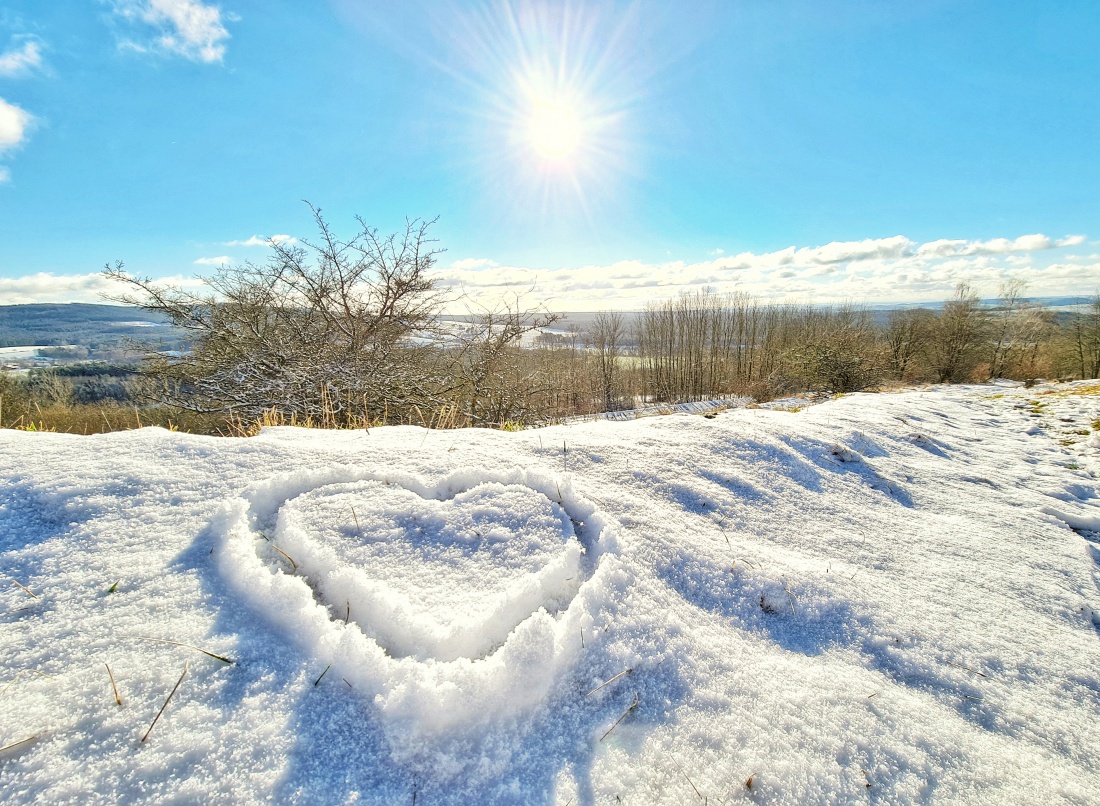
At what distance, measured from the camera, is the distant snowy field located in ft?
2.61

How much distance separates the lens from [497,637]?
109 centimetres

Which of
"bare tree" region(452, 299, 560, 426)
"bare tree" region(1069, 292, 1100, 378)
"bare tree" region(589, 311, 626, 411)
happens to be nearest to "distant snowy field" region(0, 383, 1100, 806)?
"bare tree" region(452, 299, 560, 426)

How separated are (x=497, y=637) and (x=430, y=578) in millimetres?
288

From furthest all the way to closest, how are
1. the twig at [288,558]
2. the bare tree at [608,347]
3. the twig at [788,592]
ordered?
the bare tree at [608,347], the twig at [788,592], the twig at [288,558]

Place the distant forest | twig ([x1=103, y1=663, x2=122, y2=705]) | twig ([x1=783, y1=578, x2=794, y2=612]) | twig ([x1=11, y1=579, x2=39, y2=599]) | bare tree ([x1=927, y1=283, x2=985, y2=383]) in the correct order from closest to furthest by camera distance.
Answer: twig ([x1=103, y1=663, x2=122, y2=705])
twig ([x1=11, y1=579, x2=39, y2=599])
twig ([x1=783, y1=578, x2=794, y2=612])
bare tree ([x1=927, y1=283, x2=985, y2=383])
the distant forest

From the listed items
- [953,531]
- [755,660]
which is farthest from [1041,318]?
[755,660]

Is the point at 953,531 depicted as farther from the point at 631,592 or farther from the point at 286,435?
the point at 286,435

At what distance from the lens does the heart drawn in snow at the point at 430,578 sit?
94 cm

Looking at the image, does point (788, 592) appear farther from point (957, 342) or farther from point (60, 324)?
point (60, 324)

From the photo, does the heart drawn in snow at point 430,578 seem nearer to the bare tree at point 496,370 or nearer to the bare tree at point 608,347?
the bare tree at point 496,370

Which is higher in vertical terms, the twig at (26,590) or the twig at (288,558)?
the twig at (26,590)

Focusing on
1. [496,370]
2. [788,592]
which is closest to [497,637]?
[788,592]

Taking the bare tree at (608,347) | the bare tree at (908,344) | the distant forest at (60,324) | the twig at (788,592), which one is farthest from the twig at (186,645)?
the distant forest at (60,324)

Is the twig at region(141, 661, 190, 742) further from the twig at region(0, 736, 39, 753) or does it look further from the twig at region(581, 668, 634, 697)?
the twig at region(581, 668, 634, 697)
